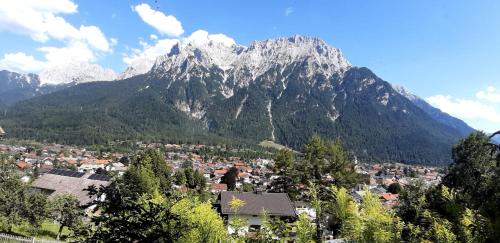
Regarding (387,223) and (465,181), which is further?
(465,181)

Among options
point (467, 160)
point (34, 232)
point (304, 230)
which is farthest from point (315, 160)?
point (304, 230)

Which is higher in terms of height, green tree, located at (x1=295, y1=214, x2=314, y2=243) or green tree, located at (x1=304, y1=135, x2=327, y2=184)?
green tree, located at (x1=304, y1=135, x2=327, y2=184)

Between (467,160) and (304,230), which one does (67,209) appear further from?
(467,160)

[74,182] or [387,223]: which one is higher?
[387,223]

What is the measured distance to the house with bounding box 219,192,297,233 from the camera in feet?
129

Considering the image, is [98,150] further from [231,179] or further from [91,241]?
[91,241]

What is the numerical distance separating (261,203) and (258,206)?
639 mm

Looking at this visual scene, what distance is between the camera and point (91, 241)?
24.1 feet

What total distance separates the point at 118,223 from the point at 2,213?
2291cm

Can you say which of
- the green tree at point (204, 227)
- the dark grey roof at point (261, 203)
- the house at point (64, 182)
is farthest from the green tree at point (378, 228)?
the house at point (64, 182)

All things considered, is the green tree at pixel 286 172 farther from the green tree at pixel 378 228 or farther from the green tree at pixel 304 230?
the green tree at pixel 304 230

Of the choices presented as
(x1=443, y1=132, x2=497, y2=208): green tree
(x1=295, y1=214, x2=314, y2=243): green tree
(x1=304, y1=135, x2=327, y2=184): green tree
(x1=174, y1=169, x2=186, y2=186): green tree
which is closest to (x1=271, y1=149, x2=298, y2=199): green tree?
(x1=304, y1=135, x2=327, y2=184): green tree

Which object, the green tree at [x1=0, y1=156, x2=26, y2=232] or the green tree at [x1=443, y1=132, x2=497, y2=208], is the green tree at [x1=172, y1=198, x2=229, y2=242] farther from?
the green tree at [x1=443, y1=132, x2=497, y2=208]

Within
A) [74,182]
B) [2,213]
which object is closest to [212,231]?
[2,213]
